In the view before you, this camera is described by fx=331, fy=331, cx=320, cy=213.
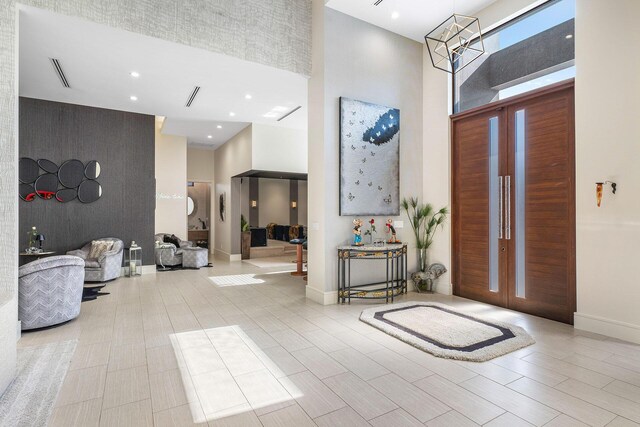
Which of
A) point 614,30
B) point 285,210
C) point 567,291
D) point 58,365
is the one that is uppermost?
point 614,30

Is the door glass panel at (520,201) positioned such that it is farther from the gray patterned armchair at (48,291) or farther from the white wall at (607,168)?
the gray patterned armchair at (48,291)

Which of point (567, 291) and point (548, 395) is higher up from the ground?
point (567, 291)

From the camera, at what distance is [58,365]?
2947mm

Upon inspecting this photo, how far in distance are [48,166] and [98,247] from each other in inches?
72.5

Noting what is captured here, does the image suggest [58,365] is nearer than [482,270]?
Yes

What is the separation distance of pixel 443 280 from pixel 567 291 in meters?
1.81

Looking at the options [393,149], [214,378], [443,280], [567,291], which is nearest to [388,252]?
[443,280]

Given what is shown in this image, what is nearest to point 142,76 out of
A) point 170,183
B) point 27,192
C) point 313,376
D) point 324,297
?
point 27,192

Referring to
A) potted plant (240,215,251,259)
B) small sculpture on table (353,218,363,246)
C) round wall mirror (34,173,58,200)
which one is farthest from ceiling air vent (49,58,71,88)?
potted plant (240,215,251,259)

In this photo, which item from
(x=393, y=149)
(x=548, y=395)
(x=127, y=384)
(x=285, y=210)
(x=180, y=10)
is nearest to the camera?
(x=548, y=395)

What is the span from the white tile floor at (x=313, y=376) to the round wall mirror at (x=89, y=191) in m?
3.38

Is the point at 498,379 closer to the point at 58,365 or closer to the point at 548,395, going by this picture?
the point at 548,395

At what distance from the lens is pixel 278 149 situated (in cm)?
887

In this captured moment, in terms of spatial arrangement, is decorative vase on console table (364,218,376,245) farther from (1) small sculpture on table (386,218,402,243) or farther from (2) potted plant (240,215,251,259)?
(2) potted plant (240,215,251,259)
